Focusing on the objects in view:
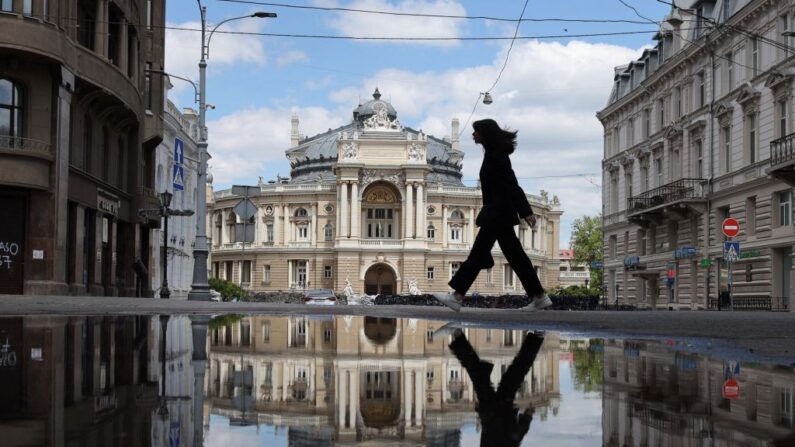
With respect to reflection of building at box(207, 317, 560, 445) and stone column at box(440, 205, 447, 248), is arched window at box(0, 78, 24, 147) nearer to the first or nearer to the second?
reflection of building at box(207, 317, 560, 445)

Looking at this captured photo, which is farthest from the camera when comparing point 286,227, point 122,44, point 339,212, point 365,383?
point 286,227

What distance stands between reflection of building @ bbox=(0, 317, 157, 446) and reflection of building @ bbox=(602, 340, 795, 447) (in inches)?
55.4

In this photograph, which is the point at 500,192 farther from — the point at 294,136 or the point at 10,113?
the point at 294,136

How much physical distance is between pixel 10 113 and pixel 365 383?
22804 mm

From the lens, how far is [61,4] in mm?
24016

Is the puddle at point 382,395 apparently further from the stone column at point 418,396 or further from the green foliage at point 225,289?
the green foliage at point 225,289

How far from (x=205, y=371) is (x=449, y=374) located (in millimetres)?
1199

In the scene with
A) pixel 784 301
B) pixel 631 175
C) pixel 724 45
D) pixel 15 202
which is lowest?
pixel 784 301

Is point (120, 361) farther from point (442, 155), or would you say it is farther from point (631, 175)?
point (442, 155)

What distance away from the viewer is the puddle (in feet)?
8.16

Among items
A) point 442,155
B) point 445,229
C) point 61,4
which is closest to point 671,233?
point 61,4

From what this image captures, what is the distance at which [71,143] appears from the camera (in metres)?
26.4

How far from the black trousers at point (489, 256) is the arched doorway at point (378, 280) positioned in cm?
8270

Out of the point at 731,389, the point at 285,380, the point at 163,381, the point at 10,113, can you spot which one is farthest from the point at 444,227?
the point at 731,389
